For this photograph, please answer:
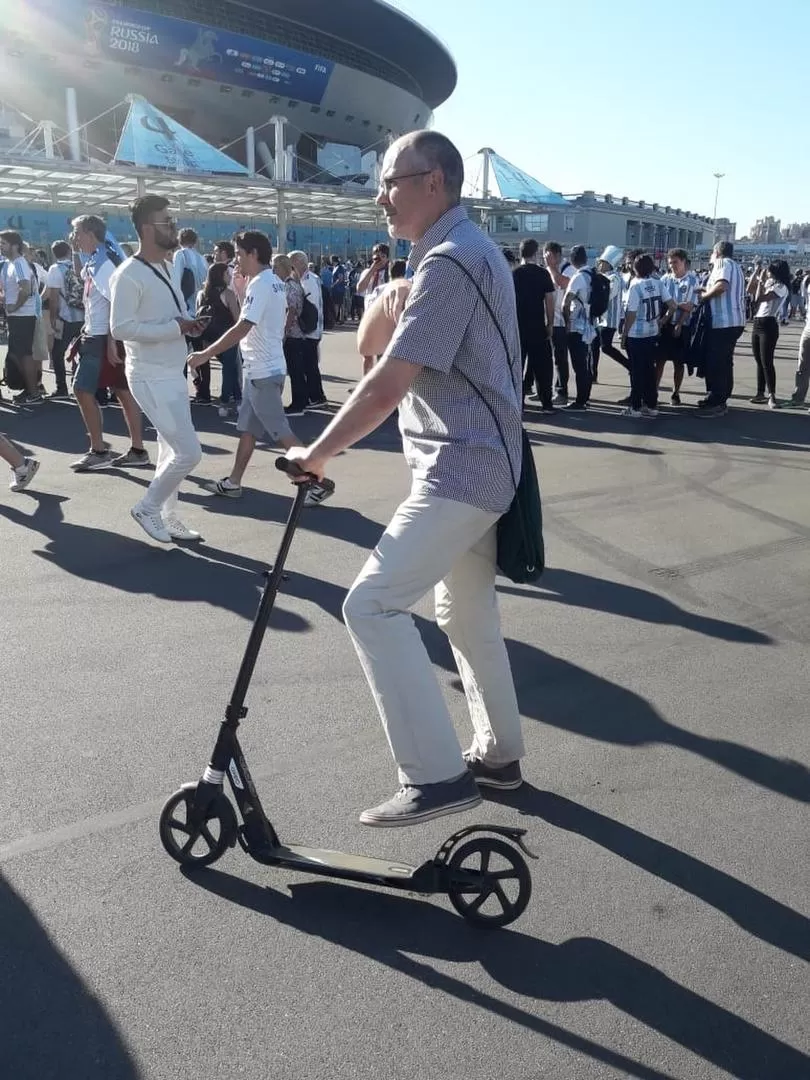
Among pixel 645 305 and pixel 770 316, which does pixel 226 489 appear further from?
pixel 770 316

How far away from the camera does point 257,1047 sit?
207cm

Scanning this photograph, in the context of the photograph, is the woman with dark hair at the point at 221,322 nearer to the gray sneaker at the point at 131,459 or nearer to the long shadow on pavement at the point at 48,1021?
the gray sneaker at the point at 131,459

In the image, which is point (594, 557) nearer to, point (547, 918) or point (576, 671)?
point (576, 671)

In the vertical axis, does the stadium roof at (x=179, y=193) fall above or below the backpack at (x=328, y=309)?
above

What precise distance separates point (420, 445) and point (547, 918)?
1.42 metres

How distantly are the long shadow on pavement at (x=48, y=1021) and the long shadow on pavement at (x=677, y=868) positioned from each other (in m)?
1.44

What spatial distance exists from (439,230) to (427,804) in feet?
5.54

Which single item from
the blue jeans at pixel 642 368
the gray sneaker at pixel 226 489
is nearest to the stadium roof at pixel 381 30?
the blue jeans at pixel 642 368

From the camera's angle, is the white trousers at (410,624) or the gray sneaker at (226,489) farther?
the gray sneaker at (226,489)

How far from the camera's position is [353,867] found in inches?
98.5

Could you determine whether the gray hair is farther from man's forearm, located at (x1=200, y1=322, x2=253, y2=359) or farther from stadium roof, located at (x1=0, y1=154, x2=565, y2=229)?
stadium roof, located at (x1=0, y1=154, x2=565, y2=229)

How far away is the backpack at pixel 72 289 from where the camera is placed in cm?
1125

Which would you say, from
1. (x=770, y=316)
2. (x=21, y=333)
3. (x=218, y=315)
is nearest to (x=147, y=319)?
(x=218, y=315)

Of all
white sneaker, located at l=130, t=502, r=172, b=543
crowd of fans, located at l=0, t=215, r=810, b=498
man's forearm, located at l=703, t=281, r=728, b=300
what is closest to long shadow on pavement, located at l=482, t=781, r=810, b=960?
white sneaker, located at l=130, t=502, r=172, b=543
